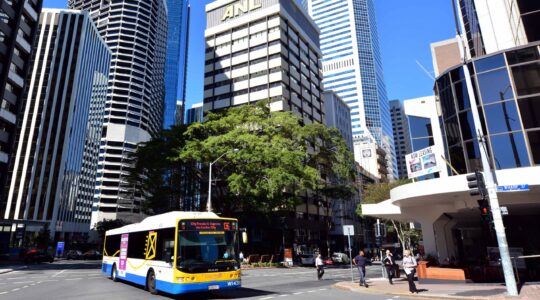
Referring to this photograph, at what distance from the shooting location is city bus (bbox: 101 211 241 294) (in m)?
12.6

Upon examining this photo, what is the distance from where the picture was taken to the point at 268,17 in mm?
70438

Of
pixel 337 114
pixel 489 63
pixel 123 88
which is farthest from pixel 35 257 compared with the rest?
pixel 123 88

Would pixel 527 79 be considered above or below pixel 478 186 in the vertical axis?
above

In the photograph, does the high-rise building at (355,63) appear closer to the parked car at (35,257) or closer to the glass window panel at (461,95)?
the parked car at (35,257)

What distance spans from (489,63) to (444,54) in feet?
73.0

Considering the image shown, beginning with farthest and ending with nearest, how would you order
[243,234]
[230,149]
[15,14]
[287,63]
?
[287,63] → [15,14] → [230,149] → [243,234]

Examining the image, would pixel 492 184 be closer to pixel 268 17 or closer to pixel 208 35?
pixel 268 17

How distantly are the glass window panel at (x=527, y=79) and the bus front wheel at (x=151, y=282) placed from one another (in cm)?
2210

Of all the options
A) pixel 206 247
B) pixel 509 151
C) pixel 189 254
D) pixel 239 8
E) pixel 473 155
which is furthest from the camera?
pixel 239 8

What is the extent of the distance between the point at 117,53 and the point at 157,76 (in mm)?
23882

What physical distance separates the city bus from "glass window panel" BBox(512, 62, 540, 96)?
18.8 metres

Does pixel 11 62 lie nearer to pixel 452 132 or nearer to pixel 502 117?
pixel 452 132

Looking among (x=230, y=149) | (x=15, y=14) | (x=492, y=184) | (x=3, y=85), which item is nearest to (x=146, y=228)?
(x=492, y=184)

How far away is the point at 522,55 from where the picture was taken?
21.7m
